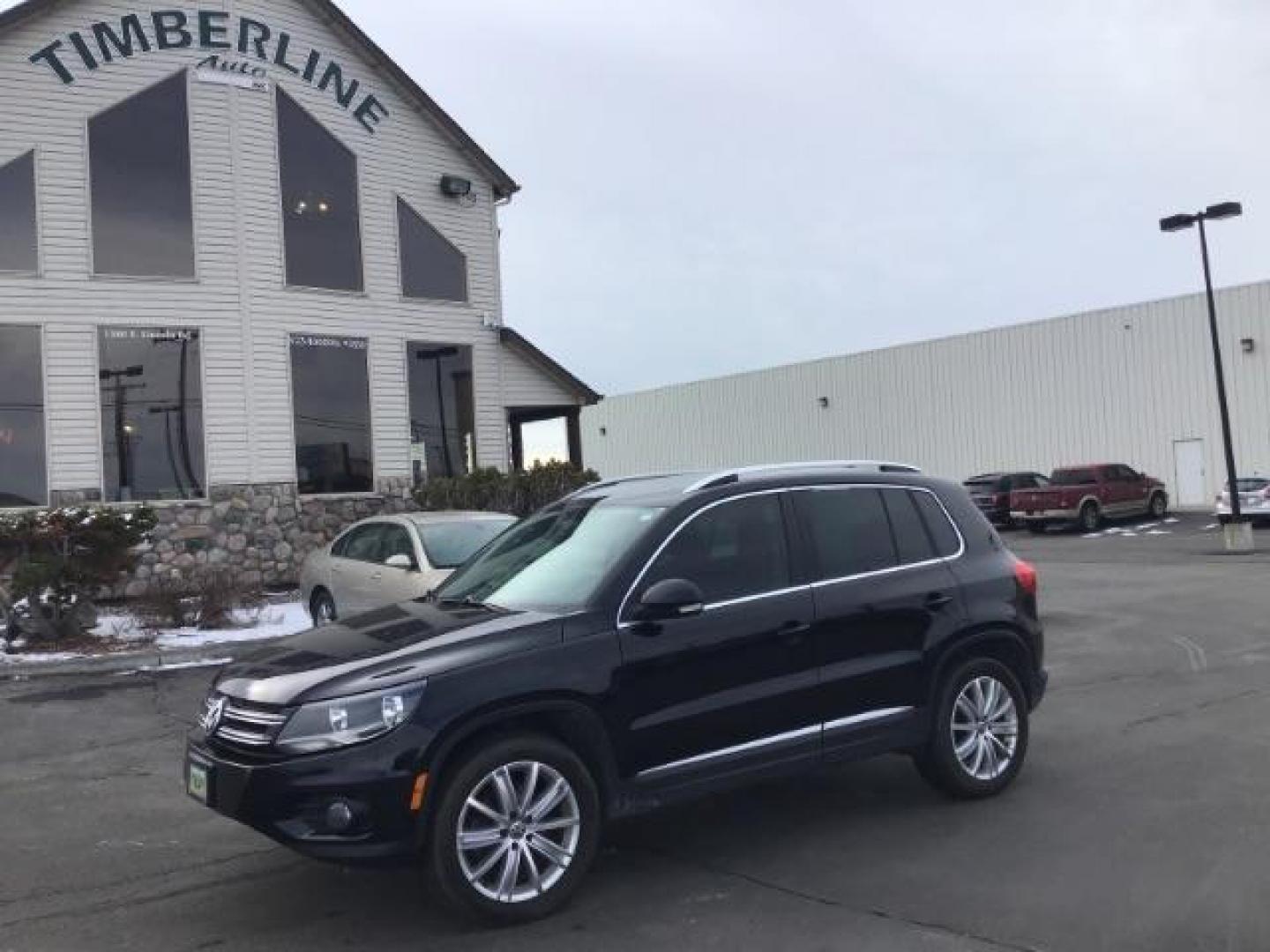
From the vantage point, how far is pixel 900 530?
20.7 ft

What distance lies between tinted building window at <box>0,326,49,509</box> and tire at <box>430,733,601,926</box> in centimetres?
1391

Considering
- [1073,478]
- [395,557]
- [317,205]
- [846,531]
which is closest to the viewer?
[846,531]

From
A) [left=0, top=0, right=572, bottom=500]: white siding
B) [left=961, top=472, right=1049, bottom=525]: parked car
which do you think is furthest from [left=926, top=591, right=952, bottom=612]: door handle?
[left=961, top=472, right=1049, bottom=525]: parked car

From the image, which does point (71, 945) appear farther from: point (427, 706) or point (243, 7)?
point (243, 7)

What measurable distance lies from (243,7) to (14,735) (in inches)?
525

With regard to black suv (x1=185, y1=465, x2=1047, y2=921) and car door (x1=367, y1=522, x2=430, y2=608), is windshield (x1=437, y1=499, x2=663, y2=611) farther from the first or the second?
car door (x1=367, y1=522, x2=430, y2=608)

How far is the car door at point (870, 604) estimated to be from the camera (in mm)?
5734

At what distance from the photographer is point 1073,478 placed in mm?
33062

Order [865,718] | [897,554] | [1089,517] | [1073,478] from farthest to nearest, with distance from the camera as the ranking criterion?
[1073,478]
[1089,517]
[897,554]
[865,718]

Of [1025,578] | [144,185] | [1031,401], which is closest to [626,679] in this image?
[1025,578]

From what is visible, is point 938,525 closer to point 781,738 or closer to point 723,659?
point 781,738

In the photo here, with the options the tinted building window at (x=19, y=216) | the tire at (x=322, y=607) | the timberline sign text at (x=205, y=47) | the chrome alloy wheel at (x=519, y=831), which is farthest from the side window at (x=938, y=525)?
the timberline sign text at (x=205, y=47)

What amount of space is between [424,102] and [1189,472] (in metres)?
26.3

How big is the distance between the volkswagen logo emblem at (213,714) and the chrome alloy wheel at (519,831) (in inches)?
45.4
